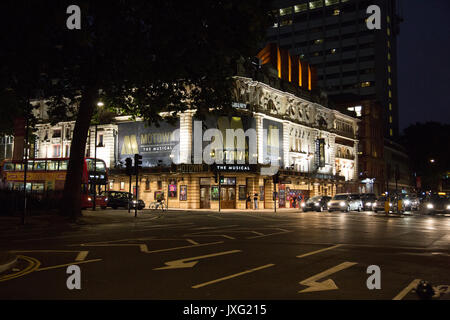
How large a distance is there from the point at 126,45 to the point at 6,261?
11751 millimetres

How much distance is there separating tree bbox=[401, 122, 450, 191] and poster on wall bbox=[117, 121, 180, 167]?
5823 centimetres

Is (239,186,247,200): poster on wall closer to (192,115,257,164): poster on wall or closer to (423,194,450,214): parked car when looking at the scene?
(192,115,257,164): poster on wall

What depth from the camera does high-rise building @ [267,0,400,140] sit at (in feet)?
334

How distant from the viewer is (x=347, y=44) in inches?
4114

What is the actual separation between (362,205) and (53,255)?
35.2 metres

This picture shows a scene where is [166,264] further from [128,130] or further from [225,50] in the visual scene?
[128,130]

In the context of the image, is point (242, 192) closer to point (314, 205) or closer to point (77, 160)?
point (314, 205)

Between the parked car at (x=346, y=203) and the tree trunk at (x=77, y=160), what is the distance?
77.5ft

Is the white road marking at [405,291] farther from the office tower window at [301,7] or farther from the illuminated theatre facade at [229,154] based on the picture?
the office tower window at [301,7]

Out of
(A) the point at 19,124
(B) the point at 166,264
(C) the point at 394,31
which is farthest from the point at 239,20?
(C) the point at 394,31

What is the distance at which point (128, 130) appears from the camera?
49.9 metres

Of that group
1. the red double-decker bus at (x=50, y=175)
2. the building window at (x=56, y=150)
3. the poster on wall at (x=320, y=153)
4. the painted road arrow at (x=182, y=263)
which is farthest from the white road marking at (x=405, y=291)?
the building window at (x=56, y=150)

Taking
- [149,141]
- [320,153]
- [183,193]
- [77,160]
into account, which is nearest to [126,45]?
[77,160]

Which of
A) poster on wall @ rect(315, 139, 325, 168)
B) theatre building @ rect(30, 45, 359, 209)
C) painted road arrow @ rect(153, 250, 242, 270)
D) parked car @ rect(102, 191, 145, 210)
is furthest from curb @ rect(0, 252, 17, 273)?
poster on wall @ rect(315, 139, 325, 168)
